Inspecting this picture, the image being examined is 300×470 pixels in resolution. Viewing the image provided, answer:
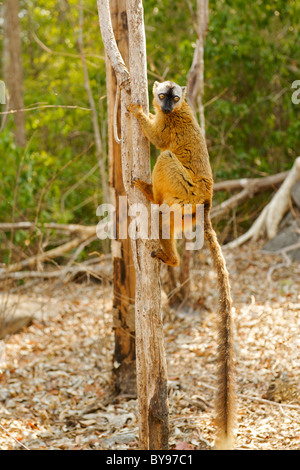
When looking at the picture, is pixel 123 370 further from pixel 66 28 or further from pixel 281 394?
pixel 66 28

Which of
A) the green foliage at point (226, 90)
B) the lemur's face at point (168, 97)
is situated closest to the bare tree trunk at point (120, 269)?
the lemur's face at point (168, 97)

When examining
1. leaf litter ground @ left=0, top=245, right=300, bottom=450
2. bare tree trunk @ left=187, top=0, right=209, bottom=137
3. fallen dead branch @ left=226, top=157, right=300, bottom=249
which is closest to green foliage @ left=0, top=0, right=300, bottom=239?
fallen dead branch @ left=226, top=157, right=300, bottom=249

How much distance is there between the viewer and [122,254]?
5.30m

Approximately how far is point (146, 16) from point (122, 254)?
8.13m

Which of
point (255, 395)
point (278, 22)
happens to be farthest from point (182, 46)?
point (255, 395)

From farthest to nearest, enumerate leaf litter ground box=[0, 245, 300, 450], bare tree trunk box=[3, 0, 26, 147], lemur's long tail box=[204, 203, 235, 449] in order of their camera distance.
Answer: bare tree trunk box=[3, 0, 26, 147]
leaf litter ground box=[0, 245, 300, 450]
lemur's long tail box=[204, 203, 235, 449]

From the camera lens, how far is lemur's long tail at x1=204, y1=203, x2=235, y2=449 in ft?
10.8

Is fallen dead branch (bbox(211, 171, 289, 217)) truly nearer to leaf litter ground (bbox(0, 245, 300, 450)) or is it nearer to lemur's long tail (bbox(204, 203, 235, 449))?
leaf litter ground (bbox(0, 245, 300, 450))

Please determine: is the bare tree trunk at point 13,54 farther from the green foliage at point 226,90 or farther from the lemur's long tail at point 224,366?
the lemur's long tail at point 224,366

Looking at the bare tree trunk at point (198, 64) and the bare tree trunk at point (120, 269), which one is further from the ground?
the bare tree trunk at point (198, 64)

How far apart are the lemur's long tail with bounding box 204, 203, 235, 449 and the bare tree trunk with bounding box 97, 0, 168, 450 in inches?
17.7

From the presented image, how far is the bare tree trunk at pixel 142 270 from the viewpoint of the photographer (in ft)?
11.7

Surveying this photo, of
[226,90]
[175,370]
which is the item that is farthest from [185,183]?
[226,90]
